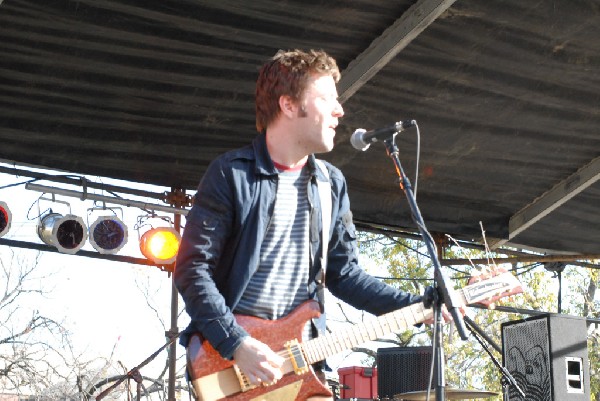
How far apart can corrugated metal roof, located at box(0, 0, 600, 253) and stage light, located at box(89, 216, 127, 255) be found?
1.63 ft

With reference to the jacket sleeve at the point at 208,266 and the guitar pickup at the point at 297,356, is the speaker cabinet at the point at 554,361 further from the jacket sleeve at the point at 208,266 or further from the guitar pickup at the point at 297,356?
the jacket sleeve at the point at 208,266

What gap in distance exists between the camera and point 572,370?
6605 millimetres

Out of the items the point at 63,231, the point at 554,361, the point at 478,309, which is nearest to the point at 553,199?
the point at 554,361

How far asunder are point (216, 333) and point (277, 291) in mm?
318

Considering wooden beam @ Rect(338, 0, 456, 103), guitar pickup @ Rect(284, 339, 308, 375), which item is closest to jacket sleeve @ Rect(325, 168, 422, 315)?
guitar pickup @ Rect(284, 339, 308, 375)

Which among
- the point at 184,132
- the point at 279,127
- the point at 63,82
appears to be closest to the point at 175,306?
the point at 184,132

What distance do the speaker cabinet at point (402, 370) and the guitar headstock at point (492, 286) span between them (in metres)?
3.53

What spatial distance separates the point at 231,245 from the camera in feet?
11.3

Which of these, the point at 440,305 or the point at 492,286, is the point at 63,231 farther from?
the point at 440,305

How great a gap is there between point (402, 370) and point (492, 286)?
3.76m

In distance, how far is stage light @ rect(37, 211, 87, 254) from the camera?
736 cm

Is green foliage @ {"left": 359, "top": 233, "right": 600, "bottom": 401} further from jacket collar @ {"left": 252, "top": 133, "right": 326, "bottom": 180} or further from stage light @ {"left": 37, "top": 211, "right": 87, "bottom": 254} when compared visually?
jacket collar @ {"left": 252, "top": 133, "right": 326, "bottom": 180}

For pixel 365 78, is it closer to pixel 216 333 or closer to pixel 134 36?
pixel 134 36

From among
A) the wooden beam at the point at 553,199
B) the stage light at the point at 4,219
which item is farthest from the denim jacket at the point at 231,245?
the wooden beam at the point at 553,199
